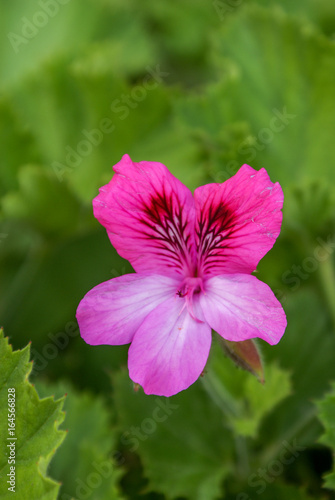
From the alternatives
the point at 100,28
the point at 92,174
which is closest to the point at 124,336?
the point at 92,174

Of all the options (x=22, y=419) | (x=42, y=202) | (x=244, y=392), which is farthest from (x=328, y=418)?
(x=42, y=202)

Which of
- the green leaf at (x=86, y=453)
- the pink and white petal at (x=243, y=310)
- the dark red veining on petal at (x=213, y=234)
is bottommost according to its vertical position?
the green leaf at (x=86, y=453)

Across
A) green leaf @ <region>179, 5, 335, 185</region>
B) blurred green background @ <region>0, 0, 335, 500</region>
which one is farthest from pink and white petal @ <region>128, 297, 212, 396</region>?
green leaf @ <region>179, 5, 335, 185</region>

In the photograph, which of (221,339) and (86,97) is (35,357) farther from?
(221,339)

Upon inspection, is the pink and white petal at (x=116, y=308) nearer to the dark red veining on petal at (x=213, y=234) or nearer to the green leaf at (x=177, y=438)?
the dark red veining on petal at (x=213, y=234)

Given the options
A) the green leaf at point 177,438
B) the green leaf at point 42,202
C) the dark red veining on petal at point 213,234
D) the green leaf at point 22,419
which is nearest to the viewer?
the dark red veining on petal at point 213,234

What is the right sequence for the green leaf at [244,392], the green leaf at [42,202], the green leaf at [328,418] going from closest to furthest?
the green leaf at [328,418]
the green leaf at [244,392]
the green leaf at [42,202]

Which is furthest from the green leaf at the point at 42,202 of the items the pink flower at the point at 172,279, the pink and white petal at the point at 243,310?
the pink and white petal at the point at 243,310
